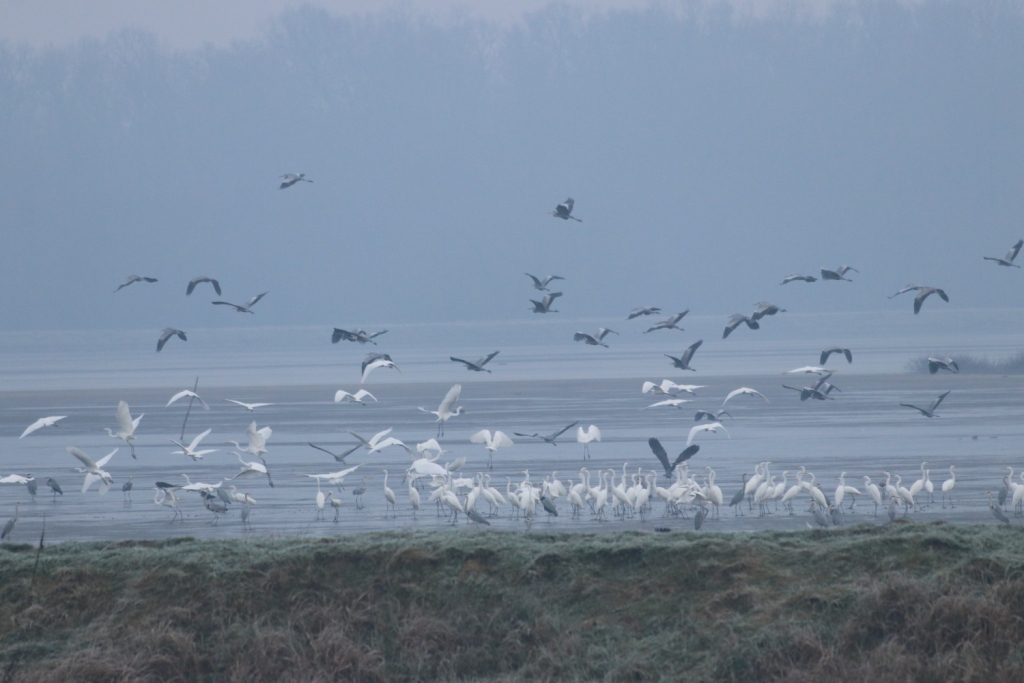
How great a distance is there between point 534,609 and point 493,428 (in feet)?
65.1

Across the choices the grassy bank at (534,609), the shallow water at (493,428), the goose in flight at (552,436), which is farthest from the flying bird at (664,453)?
the grassy bank at (534,609)

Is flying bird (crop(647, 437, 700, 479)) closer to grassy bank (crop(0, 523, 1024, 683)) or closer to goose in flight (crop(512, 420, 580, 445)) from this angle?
goose in flight (crop(512, 420, 580, 445))

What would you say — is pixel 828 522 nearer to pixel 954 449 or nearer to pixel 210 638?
pixel 210 638

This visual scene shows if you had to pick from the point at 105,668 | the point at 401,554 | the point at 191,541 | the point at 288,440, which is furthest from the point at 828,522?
the point at 288,440

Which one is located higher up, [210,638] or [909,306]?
[909,306]

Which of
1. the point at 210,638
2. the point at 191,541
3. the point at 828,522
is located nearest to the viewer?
the point at 210,638

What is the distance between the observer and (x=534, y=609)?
11.3m

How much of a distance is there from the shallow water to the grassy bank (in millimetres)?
4047

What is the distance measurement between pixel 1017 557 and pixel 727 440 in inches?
635

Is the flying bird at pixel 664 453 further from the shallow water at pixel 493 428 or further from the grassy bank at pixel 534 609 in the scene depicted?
the grassy bank at pixel 534 609

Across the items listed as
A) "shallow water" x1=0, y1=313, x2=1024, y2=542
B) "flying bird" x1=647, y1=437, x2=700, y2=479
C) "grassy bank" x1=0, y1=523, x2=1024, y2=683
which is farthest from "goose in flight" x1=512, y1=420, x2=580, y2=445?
"grassy bank" x1=0, y1=523, x2=1024, y2=683

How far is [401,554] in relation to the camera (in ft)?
38.7

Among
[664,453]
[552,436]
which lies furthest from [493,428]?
[664,453]

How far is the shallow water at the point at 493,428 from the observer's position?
58.2 feet
